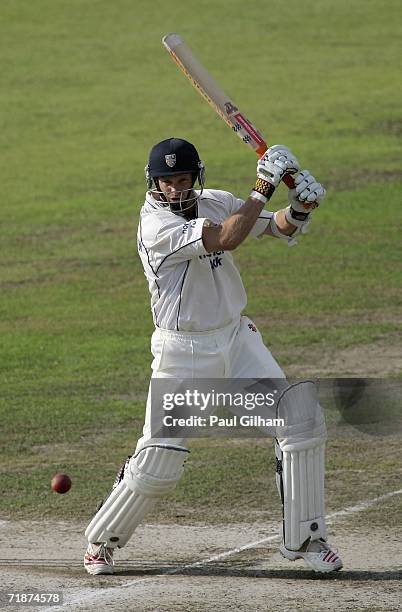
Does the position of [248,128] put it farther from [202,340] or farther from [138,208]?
[138,208]

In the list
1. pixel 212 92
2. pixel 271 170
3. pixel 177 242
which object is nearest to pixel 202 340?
pixel 177 242

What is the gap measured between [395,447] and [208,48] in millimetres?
18822

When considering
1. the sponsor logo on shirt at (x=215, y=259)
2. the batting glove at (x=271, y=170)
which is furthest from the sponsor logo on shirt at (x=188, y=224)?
the batting glove at (x=271, y=170)

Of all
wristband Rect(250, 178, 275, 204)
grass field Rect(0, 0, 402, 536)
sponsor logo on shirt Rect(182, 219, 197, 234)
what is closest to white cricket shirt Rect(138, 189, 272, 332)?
sponsor logo on shirt Rect(182, 219, 197, 234)

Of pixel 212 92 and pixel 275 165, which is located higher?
pixel 212 92

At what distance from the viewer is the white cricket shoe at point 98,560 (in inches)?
277

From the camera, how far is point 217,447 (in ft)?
31.0

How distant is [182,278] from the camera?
23.1 feet

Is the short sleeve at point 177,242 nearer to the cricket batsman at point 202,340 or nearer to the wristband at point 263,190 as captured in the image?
the cricket batsman at point 202,340

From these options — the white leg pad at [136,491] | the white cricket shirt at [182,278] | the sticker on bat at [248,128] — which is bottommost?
the white leg pad at [136,491]

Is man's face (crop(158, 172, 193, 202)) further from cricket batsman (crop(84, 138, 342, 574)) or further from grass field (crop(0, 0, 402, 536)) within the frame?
grass field (crop(0, 0, 402, 536))

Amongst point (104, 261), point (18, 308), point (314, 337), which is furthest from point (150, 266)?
point (104, 261)

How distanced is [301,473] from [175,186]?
1567 mm

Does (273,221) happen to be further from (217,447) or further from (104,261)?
(104,261)
